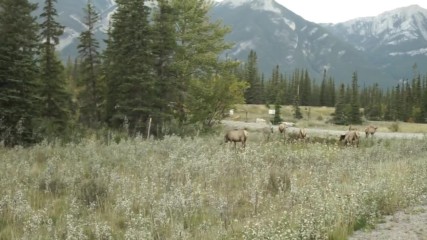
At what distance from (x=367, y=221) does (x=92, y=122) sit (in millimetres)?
22127

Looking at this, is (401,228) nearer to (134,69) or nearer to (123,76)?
(134,69)

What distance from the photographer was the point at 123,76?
78.4 ft

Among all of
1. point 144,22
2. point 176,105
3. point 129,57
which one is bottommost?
point 176,105

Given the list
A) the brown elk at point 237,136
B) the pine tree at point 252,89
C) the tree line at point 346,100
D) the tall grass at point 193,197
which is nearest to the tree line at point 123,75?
the brown elk at point 237,136

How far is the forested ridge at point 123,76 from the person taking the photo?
758 inches

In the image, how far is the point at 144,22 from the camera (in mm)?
24031

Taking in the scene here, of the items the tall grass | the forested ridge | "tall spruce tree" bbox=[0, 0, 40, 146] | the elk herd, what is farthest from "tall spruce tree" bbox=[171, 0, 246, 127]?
the tall grass

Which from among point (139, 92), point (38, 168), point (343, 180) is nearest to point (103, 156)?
point (38, 168)

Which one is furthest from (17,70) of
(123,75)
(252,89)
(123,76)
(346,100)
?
(346,100)

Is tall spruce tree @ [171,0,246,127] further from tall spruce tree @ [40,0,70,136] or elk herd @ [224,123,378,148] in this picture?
tall spruce tree @ [40,0,70,136]

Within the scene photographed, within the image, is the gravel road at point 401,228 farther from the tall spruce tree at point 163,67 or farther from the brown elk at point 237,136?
the tall spruce tree at point 163,67

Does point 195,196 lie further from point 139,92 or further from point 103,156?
point 139,92

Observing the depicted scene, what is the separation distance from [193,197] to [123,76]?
1601 cm

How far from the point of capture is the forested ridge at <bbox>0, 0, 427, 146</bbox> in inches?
758
